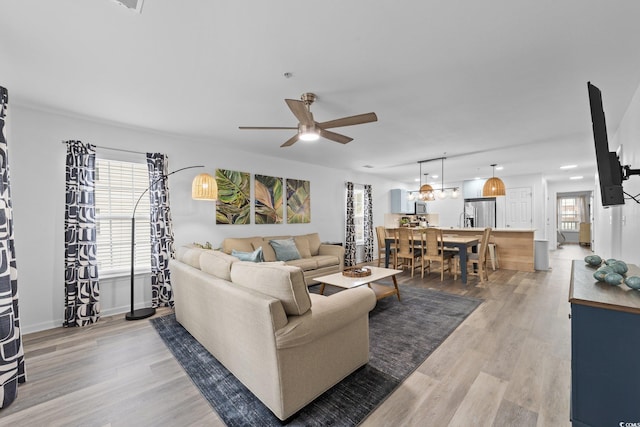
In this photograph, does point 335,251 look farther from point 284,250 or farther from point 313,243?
point 284,250

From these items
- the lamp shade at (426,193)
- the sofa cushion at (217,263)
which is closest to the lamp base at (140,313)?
the sofa cushion at (217,263)

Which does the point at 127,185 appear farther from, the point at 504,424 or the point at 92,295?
the point at 504,424

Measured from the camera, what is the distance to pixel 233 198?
486cm

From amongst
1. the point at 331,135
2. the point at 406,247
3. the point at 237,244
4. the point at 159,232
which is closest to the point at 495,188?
the point at 406,247

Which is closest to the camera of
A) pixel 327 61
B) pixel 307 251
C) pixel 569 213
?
pixel 327 61

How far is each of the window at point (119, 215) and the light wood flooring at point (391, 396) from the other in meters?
0.88

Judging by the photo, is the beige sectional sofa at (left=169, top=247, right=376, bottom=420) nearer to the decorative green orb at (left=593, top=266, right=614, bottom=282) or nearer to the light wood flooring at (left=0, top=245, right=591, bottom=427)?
the light wood flooring at (left=0, top=245, right=591, bottom=427)

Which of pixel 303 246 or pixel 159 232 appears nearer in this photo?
pixel 159 232

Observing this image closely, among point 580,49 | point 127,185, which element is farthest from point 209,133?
point 580,49

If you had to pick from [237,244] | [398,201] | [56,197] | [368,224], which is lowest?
[237,244]

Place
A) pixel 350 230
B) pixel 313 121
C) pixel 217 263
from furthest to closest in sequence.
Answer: pixel 350 230, pixel 313 121, pixel 217 263

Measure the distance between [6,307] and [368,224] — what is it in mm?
6929

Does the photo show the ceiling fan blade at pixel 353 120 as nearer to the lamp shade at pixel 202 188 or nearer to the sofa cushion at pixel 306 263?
the lamp shade at pixel 202 188

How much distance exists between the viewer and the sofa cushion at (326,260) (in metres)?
5.12
